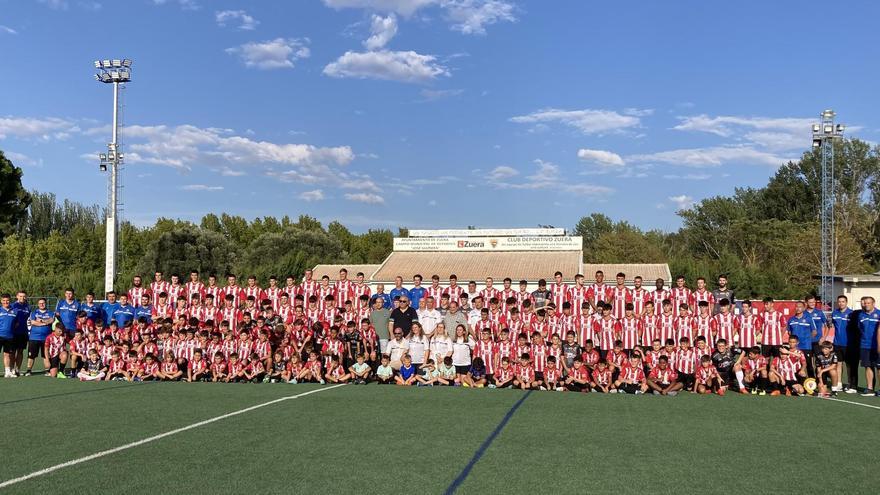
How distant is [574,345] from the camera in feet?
42.1

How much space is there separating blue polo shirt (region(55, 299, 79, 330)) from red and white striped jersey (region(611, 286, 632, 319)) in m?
10.6

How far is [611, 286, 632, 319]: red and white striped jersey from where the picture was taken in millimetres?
14016

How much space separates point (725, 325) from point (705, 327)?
0.33 m

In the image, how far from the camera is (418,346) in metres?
13.4

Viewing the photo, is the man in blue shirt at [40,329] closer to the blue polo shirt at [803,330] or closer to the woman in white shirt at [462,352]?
the woman in white shirt at [462,352]

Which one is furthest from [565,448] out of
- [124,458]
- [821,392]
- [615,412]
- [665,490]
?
[821,392]

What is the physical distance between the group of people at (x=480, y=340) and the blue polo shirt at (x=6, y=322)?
36 millimetres

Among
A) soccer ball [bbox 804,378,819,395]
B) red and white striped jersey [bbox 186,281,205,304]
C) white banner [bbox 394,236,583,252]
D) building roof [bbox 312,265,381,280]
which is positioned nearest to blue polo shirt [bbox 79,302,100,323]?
red and white striped jersey [bbox 186,281,205,304]

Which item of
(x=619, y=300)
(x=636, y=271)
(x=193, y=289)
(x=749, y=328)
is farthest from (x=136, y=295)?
(x=636, y=271)

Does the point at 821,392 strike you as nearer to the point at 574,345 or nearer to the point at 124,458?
the point at 574,345

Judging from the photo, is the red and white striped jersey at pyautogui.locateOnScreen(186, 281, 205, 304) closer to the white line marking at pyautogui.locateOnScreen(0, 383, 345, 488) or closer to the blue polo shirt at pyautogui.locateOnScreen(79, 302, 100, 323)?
the blue polo shirt at pyautogui.locateOnScreen(79, 302, 100, 323)

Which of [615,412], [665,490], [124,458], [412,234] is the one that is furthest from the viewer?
[412,234]

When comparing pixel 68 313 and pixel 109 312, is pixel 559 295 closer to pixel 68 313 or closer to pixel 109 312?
pixel 109 312

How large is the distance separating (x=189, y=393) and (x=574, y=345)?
250 inches
